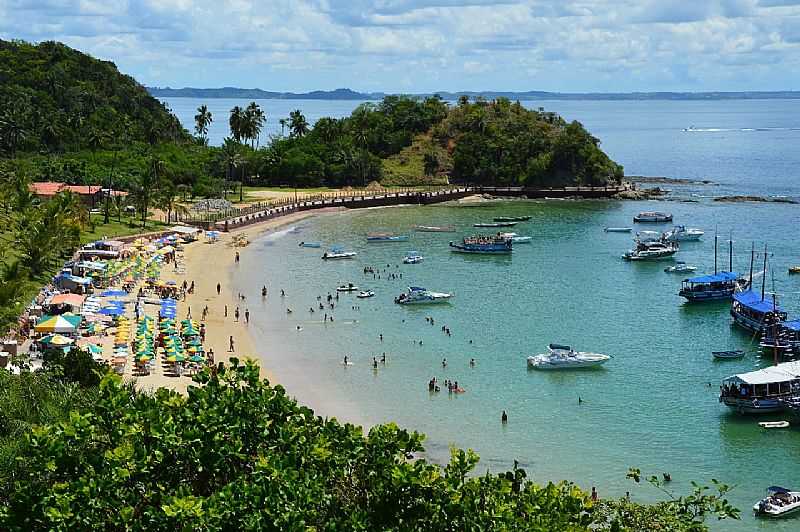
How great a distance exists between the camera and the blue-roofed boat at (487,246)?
9212cm

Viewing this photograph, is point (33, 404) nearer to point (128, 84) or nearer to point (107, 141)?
point (107, 141)

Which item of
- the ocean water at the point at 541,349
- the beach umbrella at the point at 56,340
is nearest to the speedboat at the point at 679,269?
the ocean water at the point at 541,349

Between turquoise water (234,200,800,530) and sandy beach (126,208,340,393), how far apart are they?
119 cm

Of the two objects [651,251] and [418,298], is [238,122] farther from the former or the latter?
[418,298]

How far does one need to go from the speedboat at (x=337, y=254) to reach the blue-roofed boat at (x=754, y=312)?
1320 inches

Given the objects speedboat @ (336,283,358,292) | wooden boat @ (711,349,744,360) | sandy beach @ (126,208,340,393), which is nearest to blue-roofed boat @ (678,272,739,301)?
wooden boat @ (711,349,744,360)

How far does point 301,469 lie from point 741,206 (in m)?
112

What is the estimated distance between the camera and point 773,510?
3650 cm

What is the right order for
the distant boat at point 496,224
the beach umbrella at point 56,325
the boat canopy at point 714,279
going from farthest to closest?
the distant boat at point 496,224 < the boat canopy at point 714,279 < the beach umbrella at point 56,325

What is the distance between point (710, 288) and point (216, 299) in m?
33.6

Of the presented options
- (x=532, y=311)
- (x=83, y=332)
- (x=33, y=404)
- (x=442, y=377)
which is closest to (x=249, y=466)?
(x=33, y=404)

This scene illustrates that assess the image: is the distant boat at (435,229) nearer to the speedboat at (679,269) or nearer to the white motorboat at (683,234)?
the white motorboat at (683,234)

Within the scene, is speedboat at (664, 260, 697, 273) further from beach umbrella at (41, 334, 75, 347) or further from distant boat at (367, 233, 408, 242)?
beach umbrella at (41, 334, 75, 347)

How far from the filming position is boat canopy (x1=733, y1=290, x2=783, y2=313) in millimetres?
62150
